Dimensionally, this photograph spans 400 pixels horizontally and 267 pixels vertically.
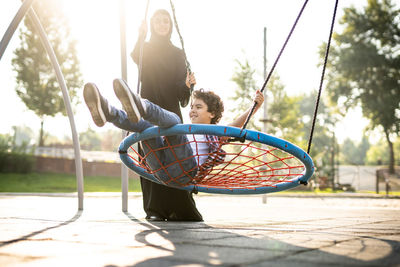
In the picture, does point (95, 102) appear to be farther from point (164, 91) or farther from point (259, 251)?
point (164, 91)

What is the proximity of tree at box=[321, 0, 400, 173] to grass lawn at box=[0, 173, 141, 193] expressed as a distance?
1825cm

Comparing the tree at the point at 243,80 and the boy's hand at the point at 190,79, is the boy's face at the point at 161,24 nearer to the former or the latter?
the boy's hand at the point at 190,79

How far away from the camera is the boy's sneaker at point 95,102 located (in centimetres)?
263

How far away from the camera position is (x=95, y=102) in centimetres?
263

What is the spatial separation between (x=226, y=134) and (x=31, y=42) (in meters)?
30.5

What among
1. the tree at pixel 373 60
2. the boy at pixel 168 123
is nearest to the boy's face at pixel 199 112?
the boy at pixel 168 123

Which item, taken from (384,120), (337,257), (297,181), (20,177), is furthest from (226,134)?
(384,120)

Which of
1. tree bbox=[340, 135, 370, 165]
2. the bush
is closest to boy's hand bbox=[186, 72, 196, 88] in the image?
the bush

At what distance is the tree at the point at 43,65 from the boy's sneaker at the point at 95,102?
2842cm

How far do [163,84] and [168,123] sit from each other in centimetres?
174

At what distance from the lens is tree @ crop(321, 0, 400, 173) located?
33.8 meters

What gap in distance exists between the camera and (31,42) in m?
30.5

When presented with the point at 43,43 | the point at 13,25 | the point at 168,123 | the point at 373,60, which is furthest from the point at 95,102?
the point at 373,60

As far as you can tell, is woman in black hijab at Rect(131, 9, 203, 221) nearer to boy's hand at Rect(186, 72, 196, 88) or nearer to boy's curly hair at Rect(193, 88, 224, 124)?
boy's hand at Rect(186, 72, 196, 88)
